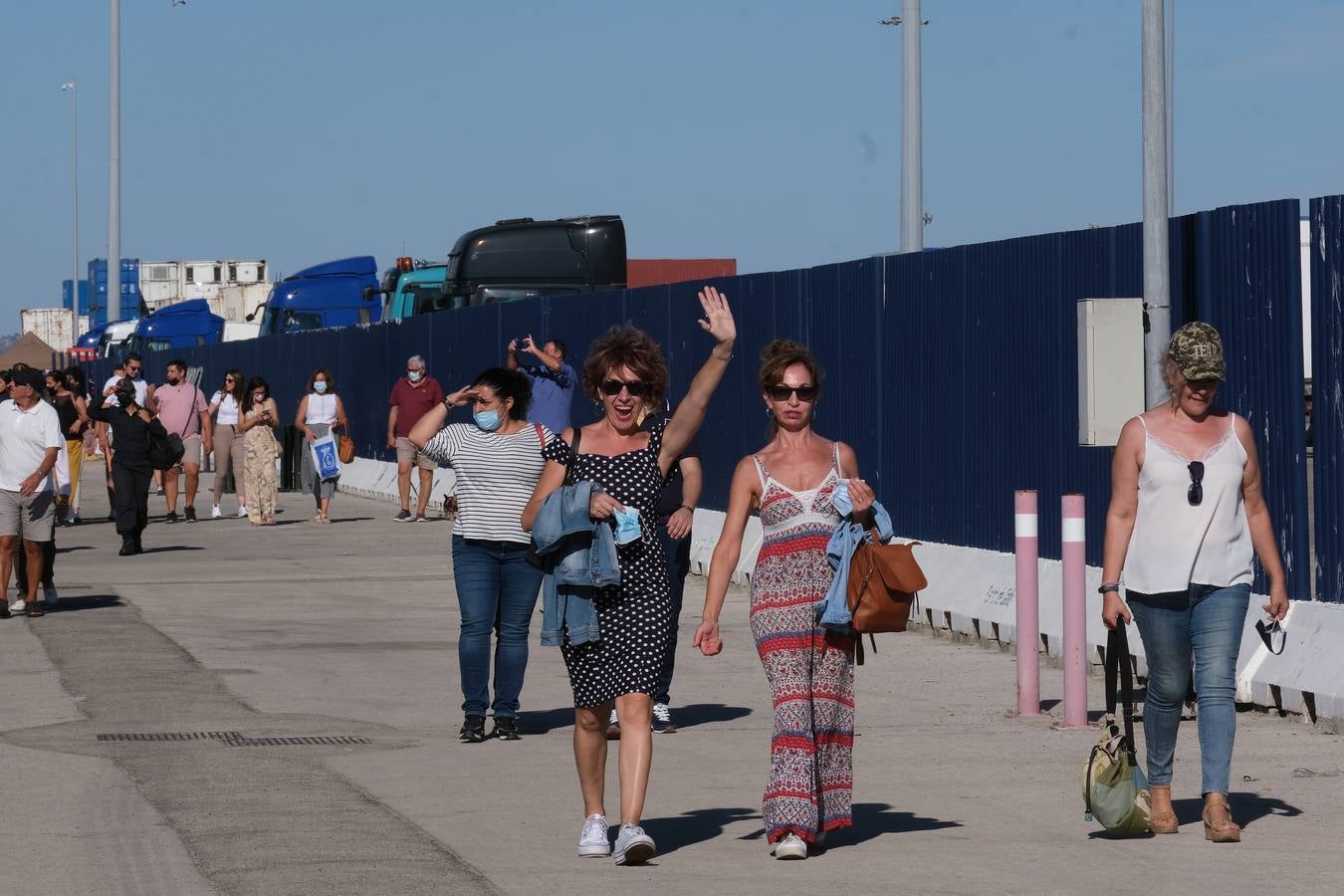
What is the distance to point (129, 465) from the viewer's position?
22.6 meters

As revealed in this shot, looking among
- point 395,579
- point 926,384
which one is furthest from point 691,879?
point 395,579

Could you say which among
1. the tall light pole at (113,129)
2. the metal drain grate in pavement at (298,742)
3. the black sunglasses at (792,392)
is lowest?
the metal drain grate in pavement at (298,742)

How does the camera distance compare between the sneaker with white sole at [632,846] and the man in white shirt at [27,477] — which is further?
the man in white shirt at [27,477]

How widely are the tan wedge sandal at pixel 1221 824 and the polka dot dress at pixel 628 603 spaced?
2.03 m

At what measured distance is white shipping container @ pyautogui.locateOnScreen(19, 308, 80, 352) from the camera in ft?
396

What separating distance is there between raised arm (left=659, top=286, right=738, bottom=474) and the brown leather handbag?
0.76 metres

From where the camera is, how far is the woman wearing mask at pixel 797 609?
25.9 feet

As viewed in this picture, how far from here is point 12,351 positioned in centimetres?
9412

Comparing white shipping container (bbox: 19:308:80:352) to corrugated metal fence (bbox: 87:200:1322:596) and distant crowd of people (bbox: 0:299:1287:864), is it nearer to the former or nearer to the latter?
corrugated metal fence (bbox: 87:200:1322:596)

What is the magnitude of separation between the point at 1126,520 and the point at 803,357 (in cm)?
132

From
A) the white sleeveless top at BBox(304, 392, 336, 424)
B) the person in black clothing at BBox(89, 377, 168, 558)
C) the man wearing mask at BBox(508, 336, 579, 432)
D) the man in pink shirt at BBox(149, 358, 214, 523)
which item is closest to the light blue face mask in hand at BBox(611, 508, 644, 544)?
the man wearing mask at BBox(508, 336, 579, 432)

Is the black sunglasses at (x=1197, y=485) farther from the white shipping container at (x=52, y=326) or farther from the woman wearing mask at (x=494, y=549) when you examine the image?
the white shipping container at (x=52, y=326)

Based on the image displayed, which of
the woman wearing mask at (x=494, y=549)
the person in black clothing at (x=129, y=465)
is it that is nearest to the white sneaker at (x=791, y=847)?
the woman wearing mask at (x=494, y=549)

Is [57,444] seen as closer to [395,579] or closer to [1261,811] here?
[395,579]
